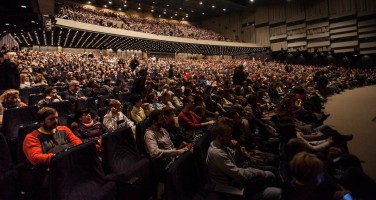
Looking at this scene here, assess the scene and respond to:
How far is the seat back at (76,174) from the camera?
182cm

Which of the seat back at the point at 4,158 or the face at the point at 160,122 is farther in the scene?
the face at the point at 160,122

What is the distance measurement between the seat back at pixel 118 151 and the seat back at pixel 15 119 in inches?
65.5

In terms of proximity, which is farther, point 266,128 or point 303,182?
point 266,128

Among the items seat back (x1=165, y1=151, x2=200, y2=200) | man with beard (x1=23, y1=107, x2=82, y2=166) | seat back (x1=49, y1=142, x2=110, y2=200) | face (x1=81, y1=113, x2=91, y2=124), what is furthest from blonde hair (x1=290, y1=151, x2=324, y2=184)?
face (x1=81, y1=113, x2=91, y2=124)

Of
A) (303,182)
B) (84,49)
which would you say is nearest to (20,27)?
(303,182)

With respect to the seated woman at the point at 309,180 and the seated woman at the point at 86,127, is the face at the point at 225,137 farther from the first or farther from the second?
the seated woman at the point at 86,127

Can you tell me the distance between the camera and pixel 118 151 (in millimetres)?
2541

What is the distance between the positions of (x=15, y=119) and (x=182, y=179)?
2789mm

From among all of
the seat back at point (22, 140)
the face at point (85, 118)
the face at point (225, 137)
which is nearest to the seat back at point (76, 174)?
the seat back at point (22, 140)

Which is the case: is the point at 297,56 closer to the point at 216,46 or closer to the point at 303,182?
the point at 216,46

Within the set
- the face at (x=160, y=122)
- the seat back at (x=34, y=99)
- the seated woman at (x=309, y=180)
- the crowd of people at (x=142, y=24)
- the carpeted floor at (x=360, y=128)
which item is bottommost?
the carpeted floor at (x=360, y=128)

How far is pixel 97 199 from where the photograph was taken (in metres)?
1.95

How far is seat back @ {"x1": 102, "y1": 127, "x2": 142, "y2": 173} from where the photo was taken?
2.39m

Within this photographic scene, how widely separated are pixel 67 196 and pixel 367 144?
476 centimetres
